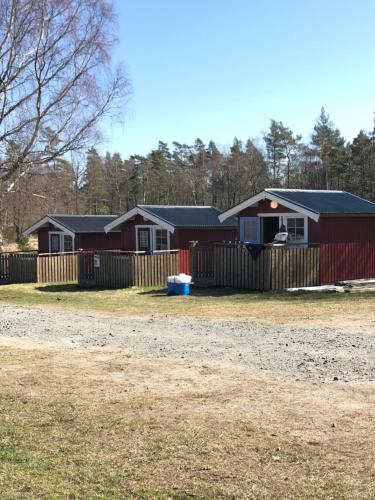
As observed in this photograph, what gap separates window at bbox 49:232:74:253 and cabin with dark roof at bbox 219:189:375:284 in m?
10.9

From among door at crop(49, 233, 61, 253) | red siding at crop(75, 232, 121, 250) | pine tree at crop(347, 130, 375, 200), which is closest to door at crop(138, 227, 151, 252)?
red siding at crop(75, 232, 121, 250)

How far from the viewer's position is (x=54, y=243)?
32.0 m

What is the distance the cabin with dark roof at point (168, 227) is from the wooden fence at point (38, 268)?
2.61 m

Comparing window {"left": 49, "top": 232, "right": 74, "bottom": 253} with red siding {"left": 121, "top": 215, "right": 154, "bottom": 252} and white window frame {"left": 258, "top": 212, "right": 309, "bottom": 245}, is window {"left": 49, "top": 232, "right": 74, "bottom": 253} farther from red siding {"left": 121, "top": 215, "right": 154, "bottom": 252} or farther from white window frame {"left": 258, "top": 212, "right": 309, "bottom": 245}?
white window frame {"left": 258, "top": 212, "right": 309, "bottom": 245}

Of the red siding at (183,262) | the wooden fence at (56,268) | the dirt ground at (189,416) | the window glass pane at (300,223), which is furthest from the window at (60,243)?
the dirt ground at (189,416)

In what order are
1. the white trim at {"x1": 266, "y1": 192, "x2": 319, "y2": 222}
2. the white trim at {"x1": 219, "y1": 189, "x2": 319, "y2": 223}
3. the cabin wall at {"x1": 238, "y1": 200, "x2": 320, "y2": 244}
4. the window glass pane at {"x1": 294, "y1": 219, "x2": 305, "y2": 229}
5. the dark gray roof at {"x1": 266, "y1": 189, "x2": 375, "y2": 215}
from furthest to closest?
the window glass pane at {"x1": 294, "y1": 219, "x2": 305, "y2": 229} < the dark gray roof at {"x1": 266, "y1": 189, "x2": 375, "y2": 215} < the cabin wall at {"x1": 238, "y1": 200, "x2": 320, "y2": 244} < the white trim at {"x1": 219, "y1": 189, "x2": 319, "y2": 223} < the white trim at {"x1": 266, "y1": 192, "x2": 319, "y2": 222}

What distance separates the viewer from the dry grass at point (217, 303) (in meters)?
13.7

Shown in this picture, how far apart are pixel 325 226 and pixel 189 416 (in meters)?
16.3

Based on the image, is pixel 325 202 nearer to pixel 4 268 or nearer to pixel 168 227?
pixel 168 227

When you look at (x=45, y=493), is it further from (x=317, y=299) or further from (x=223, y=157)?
(x=223, y=157)

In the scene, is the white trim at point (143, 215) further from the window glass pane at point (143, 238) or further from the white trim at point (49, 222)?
the white trim at point (49, 222)

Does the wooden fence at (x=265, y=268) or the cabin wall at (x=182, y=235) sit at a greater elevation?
the cabin wall at (x=182, y=235)

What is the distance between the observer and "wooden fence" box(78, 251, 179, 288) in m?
23.2

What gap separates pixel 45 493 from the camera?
13.4 feet
